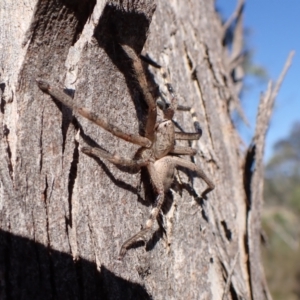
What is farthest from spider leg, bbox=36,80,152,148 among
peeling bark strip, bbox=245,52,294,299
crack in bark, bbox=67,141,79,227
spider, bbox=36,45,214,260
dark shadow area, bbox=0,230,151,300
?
peeling bark strip, bbox=245,52,294,299

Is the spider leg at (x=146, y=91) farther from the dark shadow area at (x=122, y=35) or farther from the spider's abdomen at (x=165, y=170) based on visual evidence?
the spider's abdomen at (x=165, y=170)

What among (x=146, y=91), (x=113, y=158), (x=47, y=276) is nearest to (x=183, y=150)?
(x=146, y=91)

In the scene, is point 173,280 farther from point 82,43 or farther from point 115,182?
point 82,43

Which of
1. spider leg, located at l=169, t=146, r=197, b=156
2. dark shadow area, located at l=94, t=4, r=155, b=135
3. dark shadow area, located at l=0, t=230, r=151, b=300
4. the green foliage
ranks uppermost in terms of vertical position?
dark shadow area, located at l=94, t=4, r=155, b=135

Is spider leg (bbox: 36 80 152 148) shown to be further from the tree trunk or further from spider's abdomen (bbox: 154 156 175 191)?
spider's abdomen (bbox: 154 156 175 191)

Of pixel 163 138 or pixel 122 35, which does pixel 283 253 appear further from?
pixel 122 35
